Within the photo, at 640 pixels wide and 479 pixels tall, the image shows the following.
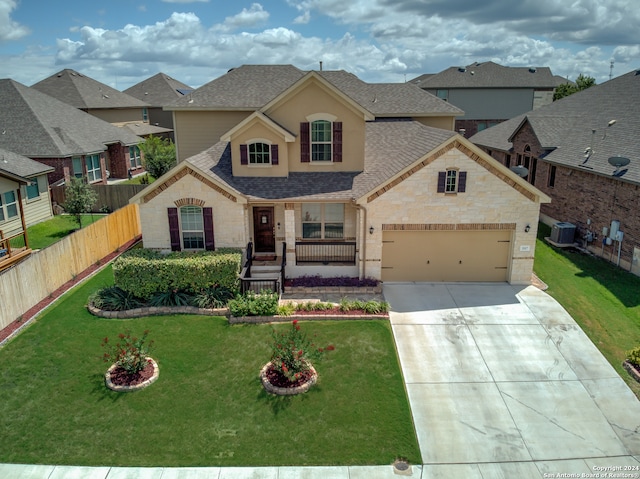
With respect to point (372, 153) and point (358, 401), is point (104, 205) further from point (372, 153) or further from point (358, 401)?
point (358, 401)

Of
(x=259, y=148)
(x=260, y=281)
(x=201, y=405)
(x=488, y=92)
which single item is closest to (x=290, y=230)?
(x=260, y=281)

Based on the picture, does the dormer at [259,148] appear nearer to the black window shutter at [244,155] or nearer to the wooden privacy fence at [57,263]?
the black window shutter at [244,155]

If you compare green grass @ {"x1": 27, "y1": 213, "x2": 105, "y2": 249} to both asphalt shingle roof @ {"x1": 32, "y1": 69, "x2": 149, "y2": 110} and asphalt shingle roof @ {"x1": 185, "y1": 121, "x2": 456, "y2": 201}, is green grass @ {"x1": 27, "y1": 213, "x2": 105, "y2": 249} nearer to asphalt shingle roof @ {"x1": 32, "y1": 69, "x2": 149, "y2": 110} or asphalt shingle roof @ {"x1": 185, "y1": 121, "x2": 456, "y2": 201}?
asphalt shingle roof @ {"x1": 185, "y1": 121, "x2": 456, "y2": 201}

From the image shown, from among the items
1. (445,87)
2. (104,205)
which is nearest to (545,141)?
(104,205)

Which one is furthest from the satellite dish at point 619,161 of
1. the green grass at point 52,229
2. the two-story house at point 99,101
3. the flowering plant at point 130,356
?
the two-story house at point 99,101

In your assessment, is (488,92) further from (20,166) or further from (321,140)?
(20,166)

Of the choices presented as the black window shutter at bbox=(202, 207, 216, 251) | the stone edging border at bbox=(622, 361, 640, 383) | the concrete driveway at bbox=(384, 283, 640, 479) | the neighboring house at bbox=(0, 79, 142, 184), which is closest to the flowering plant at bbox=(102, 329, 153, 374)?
the black window shutter at bbox=(202, 207, 216, 251)
